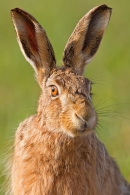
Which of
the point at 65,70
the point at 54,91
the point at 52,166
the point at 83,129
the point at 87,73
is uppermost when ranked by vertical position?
the point at 87,73

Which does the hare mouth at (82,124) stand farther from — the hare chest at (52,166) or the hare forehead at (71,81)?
the hare chest at (52,166)

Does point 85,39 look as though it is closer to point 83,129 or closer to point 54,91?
point 54,91

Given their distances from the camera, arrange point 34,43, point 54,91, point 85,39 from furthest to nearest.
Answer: point 85,39
point 34,43
point 54,91

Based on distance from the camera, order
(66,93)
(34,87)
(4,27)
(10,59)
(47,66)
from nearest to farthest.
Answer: (66,93)
(47,66)
(34,87)
(10,59)
(4,27)

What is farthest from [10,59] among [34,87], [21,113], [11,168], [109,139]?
[11,168]

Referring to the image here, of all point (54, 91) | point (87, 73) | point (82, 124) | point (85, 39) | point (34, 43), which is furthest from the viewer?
point (87, 73)

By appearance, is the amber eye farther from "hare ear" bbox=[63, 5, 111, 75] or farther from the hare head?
"hare ear" bbox=[63, 5, 111, 75]

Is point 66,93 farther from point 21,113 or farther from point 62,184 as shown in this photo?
point 21,113

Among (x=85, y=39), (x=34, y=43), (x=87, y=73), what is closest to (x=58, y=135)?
(x=34, y=43)
